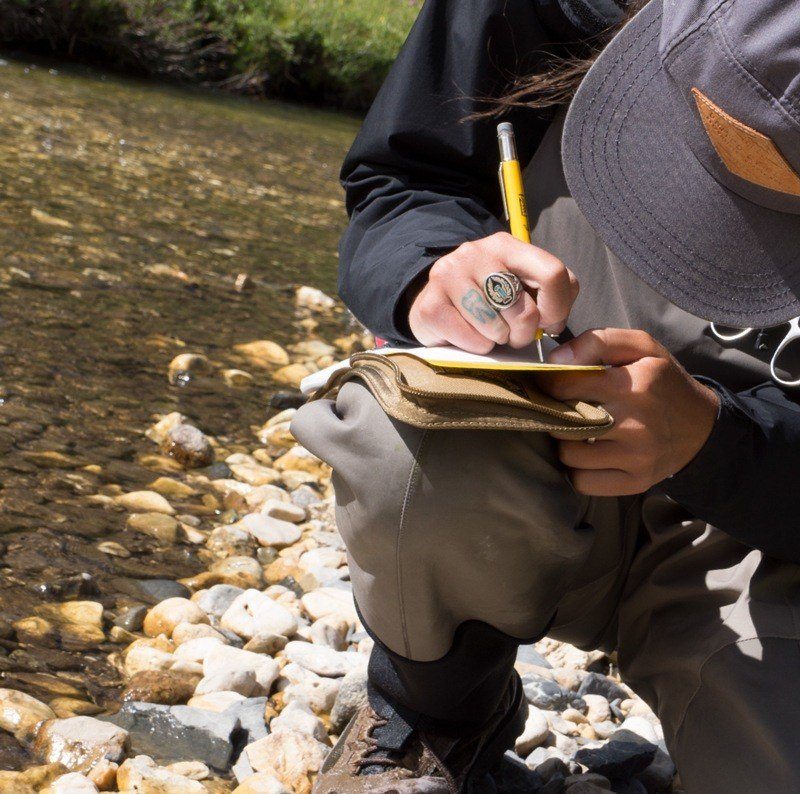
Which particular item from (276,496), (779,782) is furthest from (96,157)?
(779,782)

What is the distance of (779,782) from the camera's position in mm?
1086

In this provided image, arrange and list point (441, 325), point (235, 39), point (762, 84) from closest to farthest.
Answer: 1. point (762, 84)
2. point (441, 325)
3. point (235, 39)

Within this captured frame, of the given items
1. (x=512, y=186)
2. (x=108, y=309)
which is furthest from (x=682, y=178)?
(x=108, y=309)

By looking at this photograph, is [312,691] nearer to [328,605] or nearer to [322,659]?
[322,659]

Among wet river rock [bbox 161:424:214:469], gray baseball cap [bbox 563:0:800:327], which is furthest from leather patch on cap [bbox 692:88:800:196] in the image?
wet river rock [bbox 161:424:214:469]

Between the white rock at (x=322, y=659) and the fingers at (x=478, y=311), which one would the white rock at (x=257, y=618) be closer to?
the white rock at (x=322, y=659)

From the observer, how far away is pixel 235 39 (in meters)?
10.4

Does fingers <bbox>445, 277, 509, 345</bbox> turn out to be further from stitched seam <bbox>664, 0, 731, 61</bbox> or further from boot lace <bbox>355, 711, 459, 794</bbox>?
boot lace <bbox>355, 711, 459, 794</bbox>

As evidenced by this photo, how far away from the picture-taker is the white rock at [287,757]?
4.32 ft

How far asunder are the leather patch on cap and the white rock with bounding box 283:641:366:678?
34.8 inches

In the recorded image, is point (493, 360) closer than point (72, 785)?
Yes

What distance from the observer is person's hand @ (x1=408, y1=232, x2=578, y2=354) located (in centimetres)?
104

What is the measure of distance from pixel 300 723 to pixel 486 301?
0.68 m

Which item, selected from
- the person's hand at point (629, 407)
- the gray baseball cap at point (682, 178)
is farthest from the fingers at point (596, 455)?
the gray baseball cap at point (682, 178)
